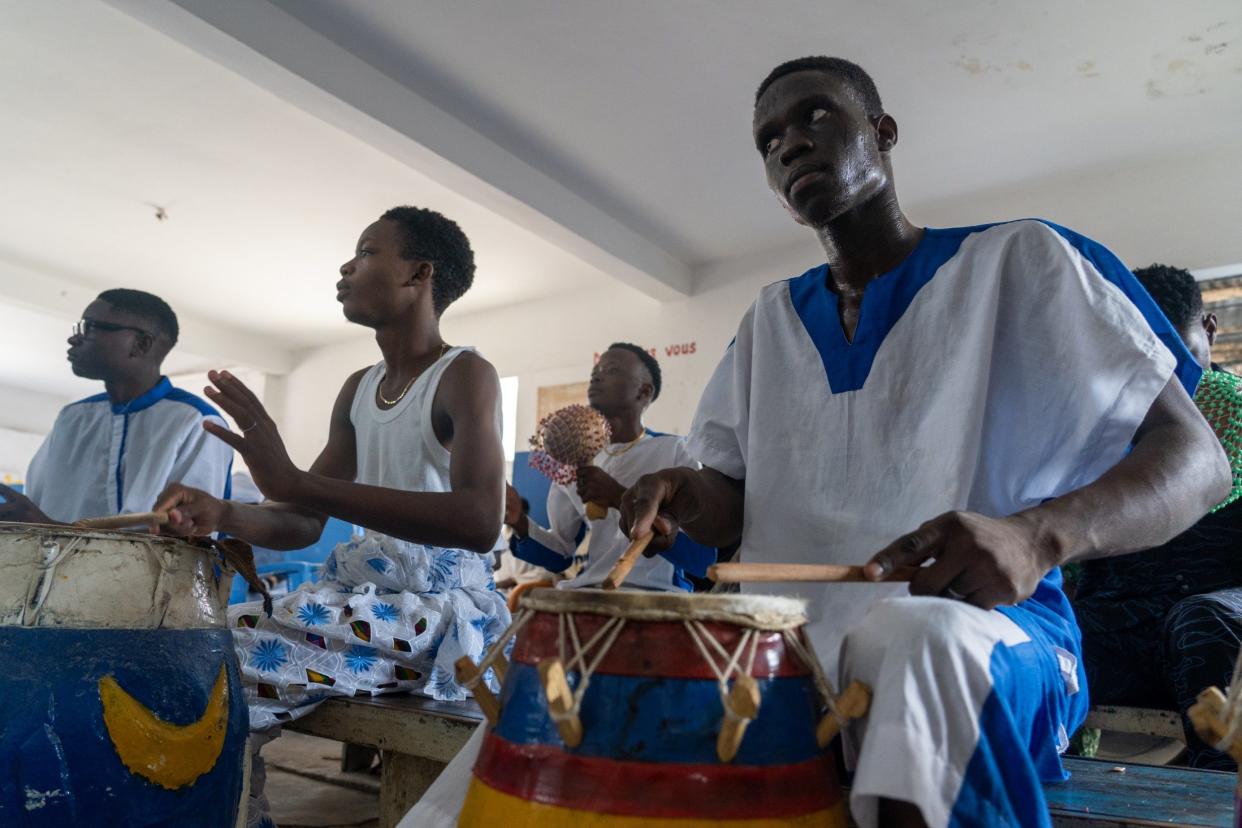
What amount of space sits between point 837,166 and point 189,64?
4765 mm

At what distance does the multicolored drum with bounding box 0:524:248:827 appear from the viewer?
120 centimetres

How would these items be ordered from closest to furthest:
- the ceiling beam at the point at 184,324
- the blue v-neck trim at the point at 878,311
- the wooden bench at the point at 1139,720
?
1. the blue v-neck trim at the point at 878,311
2. the wooden bench at the point at 1139,720
3. the ceiling beam at the point at 184,324

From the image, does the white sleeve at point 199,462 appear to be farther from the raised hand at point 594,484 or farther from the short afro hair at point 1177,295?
the short afro hair at point 1177,295

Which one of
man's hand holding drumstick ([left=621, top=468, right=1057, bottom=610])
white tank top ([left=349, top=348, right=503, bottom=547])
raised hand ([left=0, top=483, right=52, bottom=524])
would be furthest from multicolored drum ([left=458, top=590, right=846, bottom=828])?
raised hand ([left=0, top=483, right=52, bottom=524])

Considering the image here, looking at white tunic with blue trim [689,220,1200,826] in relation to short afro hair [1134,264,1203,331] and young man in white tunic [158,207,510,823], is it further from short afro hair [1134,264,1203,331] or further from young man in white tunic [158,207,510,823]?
short afro hair [1134,264,1203,331]

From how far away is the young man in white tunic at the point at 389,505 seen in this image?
5.98ft

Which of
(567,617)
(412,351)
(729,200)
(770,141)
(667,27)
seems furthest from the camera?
(729,200)

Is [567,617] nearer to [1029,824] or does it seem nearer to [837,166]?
[1029,824]

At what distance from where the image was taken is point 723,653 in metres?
0.83

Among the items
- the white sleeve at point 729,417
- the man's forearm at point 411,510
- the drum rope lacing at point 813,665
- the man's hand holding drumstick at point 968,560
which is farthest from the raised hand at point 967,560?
the man's forearm at point 411,510

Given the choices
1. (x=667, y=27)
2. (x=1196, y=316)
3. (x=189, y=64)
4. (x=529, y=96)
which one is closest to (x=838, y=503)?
(x=1196, y=316)

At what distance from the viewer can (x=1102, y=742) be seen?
12.0ft

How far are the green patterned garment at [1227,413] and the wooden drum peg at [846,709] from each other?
1.97 meters

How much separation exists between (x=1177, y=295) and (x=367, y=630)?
2683mm
